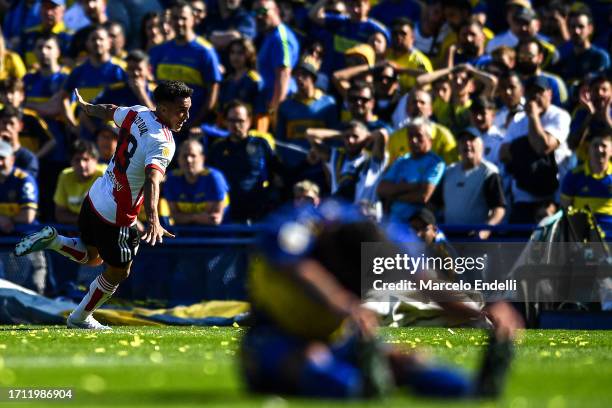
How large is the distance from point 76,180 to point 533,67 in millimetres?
6007

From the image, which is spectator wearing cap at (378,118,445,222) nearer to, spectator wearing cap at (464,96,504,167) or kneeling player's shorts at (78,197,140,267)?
spectator wearing cap at (464,96,504,167)

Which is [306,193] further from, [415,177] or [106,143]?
[106,143]

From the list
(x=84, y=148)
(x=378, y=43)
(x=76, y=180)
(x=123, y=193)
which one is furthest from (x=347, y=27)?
(x=123, y=193)

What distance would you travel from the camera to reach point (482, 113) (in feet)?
50.5

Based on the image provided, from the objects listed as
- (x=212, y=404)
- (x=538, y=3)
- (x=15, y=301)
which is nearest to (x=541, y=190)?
(x=538, y=3)

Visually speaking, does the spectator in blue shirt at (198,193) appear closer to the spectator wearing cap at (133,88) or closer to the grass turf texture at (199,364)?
the spectator wearing cap at (133,88)

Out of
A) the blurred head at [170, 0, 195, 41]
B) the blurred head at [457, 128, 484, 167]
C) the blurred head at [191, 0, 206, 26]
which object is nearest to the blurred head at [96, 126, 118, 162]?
the blurred head at [170, 0, 195, 41]

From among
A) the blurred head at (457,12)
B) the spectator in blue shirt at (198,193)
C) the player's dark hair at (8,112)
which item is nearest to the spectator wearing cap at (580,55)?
the blurred head at (457,12)

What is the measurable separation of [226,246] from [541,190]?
3.80 metres

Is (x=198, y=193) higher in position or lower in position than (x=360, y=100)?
lower

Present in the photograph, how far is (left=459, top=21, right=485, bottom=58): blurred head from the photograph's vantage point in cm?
1655

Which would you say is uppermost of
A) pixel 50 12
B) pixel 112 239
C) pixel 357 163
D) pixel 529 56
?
pixel 50 12

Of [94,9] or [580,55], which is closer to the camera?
[580,55]

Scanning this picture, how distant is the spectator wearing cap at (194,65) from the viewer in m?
16.7
